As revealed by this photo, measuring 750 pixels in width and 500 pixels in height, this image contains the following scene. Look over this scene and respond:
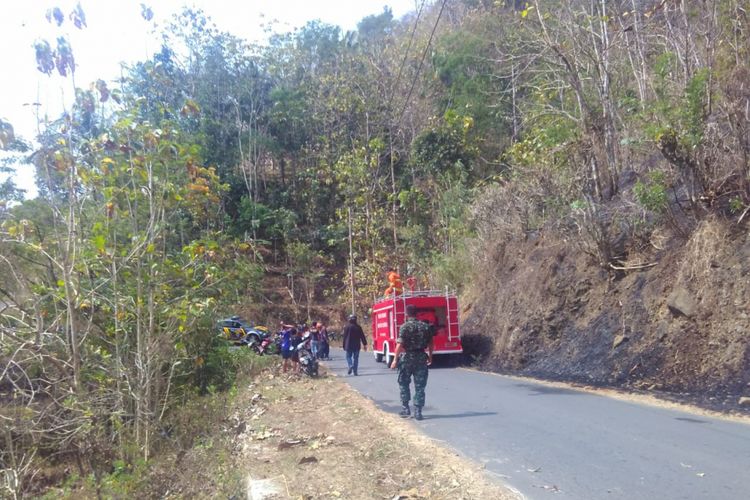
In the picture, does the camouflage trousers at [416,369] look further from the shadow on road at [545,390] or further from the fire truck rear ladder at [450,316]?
the fire truck rear ladder at [450,316]

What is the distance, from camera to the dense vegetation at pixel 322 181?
1117 centimetres

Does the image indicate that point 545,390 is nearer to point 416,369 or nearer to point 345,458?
point 416,369

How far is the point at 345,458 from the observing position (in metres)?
8.19

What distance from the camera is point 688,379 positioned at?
42.1 ft

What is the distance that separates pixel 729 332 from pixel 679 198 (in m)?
4.23

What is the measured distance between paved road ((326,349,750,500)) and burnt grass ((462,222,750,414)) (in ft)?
5.31

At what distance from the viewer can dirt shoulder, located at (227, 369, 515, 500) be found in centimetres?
682

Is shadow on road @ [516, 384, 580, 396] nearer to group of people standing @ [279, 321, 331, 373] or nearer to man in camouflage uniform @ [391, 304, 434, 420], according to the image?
man in camouflage uniform @ [391, 304, 434, 420]

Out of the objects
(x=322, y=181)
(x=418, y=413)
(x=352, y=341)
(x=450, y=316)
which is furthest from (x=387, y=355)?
(x=322, y=181)

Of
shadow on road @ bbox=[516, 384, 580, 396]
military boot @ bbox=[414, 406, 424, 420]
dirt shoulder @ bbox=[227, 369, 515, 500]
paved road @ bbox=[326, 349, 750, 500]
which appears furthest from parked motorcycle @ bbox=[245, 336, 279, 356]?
military boot @ bbox=[414, 406, 424, 420]

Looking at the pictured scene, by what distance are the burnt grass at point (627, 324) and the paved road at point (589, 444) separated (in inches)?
63.7

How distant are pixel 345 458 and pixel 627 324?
9620 mm

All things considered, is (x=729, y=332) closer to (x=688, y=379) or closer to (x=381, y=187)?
(x=688, y=379)

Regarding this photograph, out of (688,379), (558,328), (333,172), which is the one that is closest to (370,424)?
(688,379)
